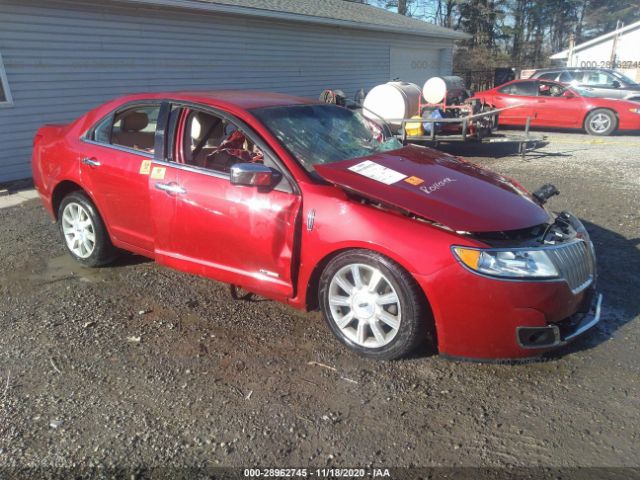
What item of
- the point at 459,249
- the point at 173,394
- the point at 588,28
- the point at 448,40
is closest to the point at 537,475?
the point at 459,249

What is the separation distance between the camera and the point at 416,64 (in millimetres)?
21250

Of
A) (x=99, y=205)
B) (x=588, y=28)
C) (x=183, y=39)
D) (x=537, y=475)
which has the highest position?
(x=588, y=28)

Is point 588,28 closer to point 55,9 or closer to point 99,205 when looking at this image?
point 55,9

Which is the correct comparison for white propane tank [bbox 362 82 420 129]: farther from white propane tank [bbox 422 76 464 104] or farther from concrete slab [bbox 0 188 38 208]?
concrete slab [bbox 0 188 38 208]

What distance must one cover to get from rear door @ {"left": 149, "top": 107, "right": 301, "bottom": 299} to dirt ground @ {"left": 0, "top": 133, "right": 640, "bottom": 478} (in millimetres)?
422

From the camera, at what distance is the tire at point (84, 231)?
443cm

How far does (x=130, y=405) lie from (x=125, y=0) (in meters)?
8.95

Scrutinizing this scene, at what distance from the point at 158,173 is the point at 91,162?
884mm

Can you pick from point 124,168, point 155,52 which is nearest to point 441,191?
point 124,168

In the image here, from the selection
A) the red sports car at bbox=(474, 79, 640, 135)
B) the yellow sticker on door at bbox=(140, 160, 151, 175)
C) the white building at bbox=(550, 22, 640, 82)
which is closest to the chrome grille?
the yellow sticker on door at bbox=(140, 160, 151, 175)

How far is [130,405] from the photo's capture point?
276cm

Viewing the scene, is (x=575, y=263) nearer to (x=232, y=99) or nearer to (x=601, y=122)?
(x=232, y=99)

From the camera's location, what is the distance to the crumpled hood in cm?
292

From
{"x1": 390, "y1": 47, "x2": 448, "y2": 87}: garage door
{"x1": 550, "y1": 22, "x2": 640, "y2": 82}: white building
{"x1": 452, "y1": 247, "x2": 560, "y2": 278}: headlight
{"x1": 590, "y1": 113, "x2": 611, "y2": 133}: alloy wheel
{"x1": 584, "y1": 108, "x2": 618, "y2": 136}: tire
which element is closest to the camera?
{"x1": 452, "y1": 247, "x2": 560, "y2": 278}: headlight
